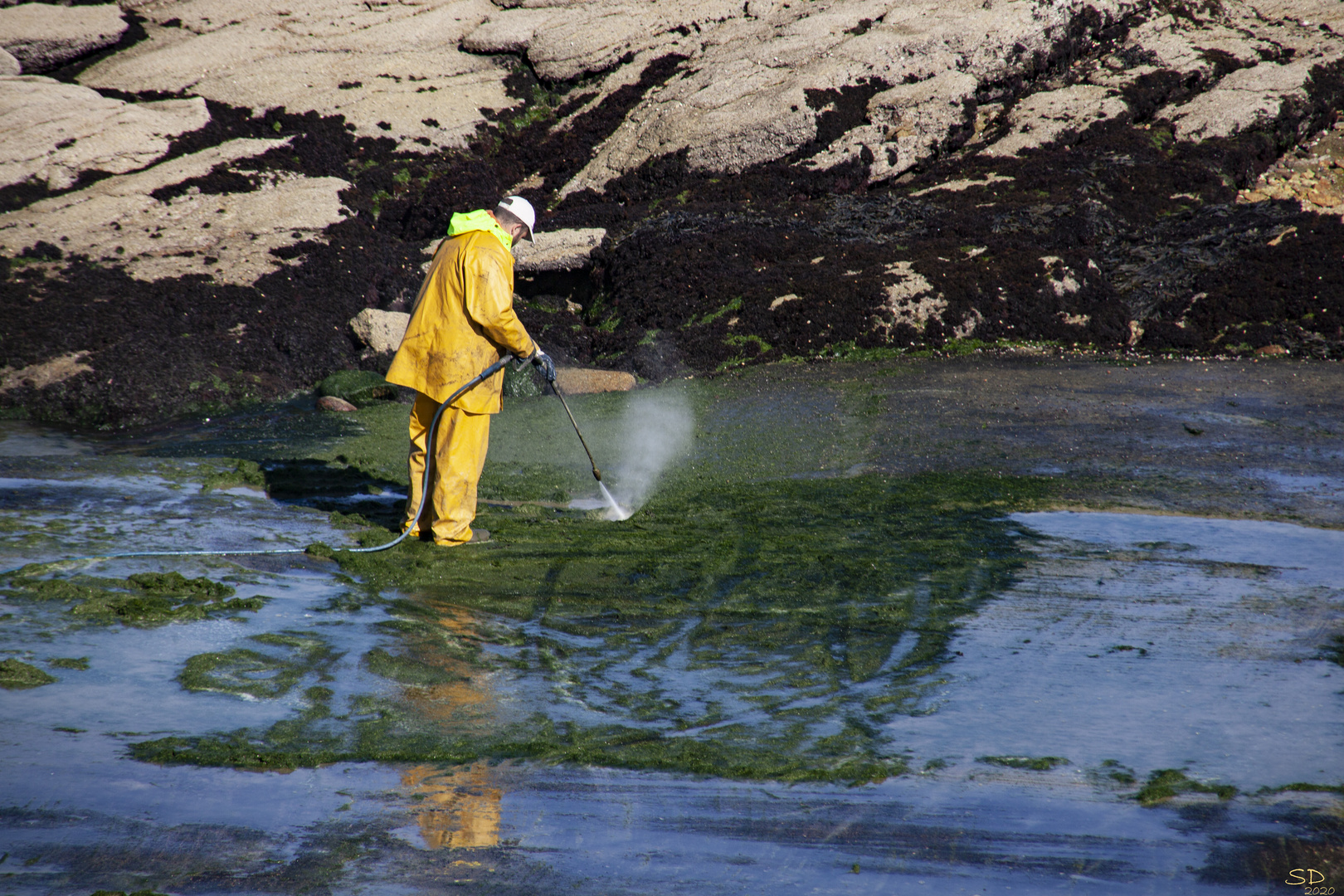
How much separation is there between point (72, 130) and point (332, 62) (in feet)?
17.5

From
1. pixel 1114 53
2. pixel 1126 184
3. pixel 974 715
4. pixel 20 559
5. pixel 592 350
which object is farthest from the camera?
pixel 1114 53

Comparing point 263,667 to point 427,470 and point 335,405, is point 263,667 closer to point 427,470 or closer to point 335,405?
point 427,470

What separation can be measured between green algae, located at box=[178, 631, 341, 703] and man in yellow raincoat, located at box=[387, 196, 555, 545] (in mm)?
1677

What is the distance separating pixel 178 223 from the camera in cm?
1449

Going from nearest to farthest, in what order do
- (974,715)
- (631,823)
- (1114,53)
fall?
(631,823), (974,715), (1114,53)

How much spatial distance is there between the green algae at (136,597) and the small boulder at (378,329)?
873cm

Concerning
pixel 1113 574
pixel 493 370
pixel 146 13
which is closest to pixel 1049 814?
pixel 1113 574

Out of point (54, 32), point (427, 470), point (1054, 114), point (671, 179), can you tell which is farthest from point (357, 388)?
point (54, 32)

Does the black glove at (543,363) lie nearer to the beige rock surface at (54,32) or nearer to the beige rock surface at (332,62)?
the beige rock surface at (332,62)

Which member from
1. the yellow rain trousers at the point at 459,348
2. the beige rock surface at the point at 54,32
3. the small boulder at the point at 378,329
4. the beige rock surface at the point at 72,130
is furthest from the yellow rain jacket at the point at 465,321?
the beige rock surface at the point at 54,32

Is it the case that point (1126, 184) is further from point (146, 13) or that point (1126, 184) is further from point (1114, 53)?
point (146, 13)

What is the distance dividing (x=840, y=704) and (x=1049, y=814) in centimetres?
90

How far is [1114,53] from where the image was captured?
1756 centimetres

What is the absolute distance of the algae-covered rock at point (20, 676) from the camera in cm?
331
